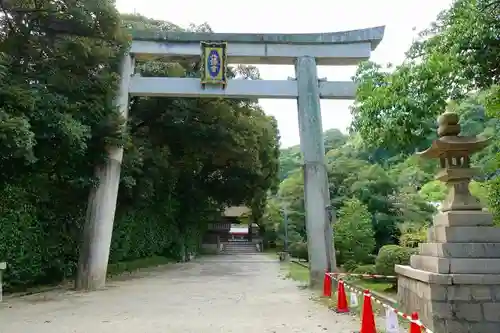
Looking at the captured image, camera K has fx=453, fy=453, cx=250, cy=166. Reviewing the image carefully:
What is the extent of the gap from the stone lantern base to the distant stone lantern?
9.1 inches

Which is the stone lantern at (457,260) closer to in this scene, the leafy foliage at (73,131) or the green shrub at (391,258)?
the green shrub at (391,258)

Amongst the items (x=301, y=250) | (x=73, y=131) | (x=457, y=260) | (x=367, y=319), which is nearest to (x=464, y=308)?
(x=457, y=260)

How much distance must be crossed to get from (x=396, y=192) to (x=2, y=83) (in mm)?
17729

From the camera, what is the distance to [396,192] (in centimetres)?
2147

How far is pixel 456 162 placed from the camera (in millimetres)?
6469

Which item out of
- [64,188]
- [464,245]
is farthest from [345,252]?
[464,245]

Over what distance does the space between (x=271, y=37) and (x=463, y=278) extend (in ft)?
30.3

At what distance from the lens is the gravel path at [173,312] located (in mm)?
6949

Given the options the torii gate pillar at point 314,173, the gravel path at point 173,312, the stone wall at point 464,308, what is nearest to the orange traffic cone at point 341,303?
the gravel path at point 173,312

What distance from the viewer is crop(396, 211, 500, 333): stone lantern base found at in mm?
5637

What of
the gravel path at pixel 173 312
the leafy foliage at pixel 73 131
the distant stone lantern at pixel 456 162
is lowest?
the gravel path at pixel 173 312

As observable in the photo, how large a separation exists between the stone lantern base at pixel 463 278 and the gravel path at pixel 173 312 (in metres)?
1.39

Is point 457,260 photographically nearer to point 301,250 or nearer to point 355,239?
point 355,239

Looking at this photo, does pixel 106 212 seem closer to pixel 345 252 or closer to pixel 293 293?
pixel 293 293
